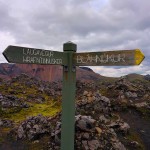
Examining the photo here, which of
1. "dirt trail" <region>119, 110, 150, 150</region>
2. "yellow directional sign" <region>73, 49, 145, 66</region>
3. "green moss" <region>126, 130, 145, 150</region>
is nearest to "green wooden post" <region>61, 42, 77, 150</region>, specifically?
"yellow directional sign" <region>73, 49, 145, 66</region>

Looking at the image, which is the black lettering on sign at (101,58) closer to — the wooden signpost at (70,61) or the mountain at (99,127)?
the wooden signpost at (70,61)

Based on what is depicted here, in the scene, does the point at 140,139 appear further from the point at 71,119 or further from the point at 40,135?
the point at 71,119

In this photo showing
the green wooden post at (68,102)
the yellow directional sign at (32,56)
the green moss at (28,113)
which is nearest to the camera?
the yellow directional sign at (32,56)

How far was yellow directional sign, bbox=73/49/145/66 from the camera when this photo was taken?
19.8ft

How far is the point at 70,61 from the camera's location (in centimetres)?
671

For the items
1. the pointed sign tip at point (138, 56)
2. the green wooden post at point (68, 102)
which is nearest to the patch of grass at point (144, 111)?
the green wooden post at point (68, 102)

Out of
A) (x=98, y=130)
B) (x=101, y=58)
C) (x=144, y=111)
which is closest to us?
(x=101, y=58)

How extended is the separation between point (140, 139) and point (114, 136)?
2216mm

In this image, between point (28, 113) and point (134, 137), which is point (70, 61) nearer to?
point (134, 137)

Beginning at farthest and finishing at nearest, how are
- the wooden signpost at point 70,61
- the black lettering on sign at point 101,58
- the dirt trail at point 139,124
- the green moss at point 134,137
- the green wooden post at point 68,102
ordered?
the dirt trail at point 139,124 < the green moss at point 134,137 < the green wooden post at point 68,102 < the black lettering on sign at point 101,58 < the wooden signpost at point 70,61

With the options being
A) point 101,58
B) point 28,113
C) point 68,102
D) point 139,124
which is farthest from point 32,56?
point 28,113

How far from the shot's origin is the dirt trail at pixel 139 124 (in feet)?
52.8

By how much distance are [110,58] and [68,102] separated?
1.58 m

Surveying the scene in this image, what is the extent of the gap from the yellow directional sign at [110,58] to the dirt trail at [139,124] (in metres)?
10.4
